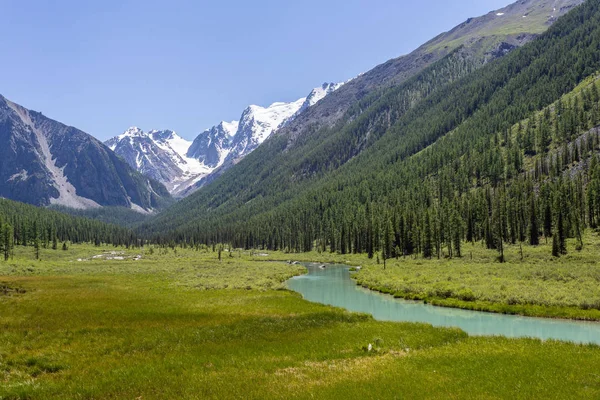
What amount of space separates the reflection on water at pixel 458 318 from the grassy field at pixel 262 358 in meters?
7.43

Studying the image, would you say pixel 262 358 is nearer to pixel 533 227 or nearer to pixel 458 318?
pixel 458 318

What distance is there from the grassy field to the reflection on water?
24.4 feet

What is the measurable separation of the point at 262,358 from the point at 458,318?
28.4 meters

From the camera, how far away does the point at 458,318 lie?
137 ft

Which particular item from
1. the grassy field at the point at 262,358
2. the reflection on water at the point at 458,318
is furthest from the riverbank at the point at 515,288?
the grassy field at the point at 262,358

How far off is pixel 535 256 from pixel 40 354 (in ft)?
321

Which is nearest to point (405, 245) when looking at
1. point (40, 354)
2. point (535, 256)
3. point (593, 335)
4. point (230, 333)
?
point (535, 256)

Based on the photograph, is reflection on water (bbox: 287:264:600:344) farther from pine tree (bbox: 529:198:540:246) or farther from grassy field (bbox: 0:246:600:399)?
pine tree (bbox: 529:198:540:246)

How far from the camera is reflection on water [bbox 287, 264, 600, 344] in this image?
111 feet

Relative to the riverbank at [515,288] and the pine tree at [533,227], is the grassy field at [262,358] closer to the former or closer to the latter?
the riverbank at [515,288]

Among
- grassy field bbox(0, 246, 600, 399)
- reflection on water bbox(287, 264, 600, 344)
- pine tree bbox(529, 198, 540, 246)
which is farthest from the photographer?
pine tree bbox(529, 198, 540, 246)

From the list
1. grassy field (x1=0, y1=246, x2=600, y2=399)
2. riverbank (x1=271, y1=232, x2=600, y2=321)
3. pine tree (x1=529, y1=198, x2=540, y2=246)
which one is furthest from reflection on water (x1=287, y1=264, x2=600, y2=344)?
pine tree (x1=529, y1=198, x2=540, y2=246)

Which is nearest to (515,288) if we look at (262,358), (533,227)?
(262,358)

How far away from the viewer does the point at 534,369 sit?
1933 centimetres
